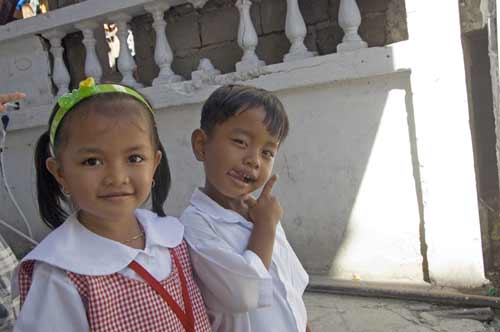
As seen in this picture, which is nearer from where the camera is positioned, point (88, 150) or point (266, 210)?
point (88, 150)

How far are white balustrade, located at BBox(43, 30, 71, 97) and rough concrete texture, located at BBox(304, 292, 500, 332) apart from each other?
2365 mm

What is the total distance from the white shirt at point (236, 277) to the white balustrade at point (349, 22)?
1.68 m

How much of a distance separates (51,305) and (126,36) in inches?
106

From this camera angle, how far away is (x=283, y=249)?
1.41 metres

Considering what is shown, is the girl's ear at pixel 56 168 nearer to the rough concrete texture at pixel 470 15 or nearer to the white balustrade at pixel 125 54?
the white balustrade at pixel 125 54

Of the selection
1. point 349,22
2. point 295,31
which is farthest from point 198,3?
point 349,22

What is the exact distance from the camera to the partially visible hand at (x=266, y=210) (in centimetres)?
128

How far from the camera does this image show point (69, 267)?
3.14 feet

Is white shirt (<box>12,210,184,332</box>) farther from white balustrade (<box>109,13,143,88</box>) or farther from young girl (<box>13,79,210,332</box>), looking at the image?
white balustrade (<box>109,13,143,88</box>)

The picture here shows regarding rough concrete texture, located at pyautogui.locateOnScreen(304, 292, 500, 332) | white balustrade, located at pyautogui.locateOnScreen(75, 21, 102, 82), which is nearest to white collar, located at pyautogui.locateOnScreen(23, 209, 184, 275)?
rough concrete texture, located at pyautogui.locateOnScreen(304, 292, 500, 332)

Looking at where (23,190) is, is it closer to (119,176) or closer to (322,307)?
(322,307)

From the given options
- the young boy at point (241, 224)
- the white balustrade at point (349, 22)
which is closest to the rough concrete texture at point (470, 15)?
the white balustrade at point (349, 22)

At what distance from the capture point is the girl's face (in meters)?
1.01

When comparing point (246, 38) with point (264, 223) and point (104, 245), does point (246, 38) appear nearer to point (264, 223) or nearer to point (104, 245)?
point (264, 223)
